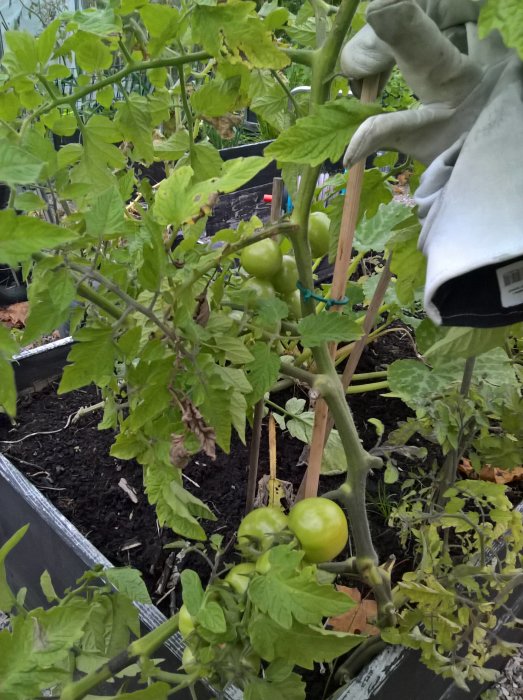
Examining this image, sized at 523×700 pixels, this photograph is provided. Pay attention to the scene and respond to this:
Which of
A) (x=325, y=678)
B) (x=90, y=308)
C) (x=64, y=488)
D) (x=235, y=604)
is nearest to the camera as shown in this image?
(x=235, y=604)

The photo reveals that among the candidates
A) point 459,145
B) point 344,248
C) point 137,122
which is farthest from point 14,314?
point 459,145

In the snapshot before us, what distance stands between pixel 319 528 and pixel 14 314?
2.38 metres

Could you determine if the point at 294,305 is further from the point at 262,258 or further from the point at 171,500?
the point at 171,500

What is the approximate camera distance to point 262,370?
2.43 feet

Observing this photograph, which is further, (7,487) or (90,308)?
(7,487)

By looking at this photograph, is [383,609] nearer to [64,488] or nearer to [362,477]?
[362,477]

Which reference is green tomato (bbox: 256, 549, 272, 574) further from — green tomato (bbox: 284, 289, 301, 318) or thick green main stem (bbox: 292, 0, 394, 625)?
green tomato (bbox: 284, 289, 301, 318)

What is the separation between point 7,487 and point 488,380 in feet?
3.46

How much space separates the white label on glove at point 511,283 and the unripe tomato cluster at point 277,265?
343mm

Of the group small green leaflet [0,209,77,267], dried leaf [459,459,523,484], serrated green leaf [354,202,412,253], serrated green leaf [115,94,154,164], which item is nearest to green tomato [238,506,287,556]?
small green leaflet [0,209,77,267]

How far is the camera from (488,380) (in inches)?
46.5

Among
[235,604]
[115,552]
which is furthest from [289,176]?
[115,552]

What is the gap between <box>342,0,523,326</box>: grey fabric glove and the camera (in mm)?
458

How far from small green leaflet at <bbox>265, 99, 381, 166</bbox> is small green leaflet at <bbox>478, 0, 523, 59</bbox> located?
0.56 ft
